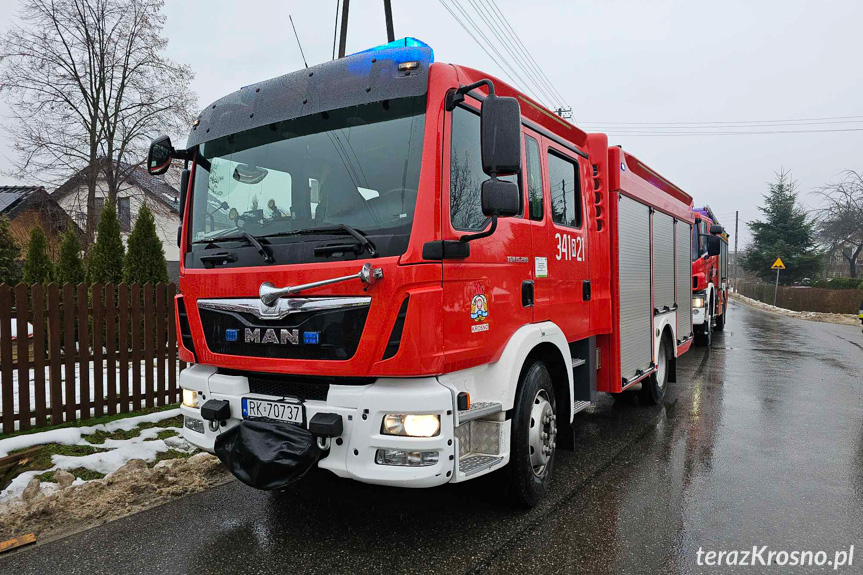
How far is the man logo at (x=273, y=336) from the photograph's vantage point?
3.17m

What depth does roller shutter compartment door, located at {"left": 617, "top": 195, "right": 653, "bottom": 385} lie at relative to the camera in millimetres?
5223

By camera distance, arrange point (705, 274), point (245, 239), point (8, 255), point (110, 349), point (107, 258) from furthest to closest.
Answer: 1. point (8, 255)
2. point (705, 274)
3. point (107, 258)
4. point (110, 349)
5. point (245, 239)

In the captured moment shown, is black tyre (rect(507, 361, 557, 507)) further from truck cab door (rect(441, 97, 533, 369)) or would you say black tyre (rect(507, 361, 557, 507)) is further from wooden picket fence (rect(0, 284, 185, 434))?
wooden picket fence (rect(0, 284, 185, 434))

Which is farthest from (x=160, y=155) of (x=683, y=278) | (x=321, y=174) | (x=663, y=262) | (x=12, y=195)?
(x=12, y=195)

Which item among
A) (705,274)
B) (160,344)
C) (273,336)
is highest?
(705,274)

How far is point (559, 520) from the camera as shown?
3576 mm

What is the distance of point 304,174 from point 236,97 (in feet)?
3.05

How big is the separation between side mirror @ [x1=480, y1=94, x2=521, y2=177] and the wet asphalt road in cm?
200

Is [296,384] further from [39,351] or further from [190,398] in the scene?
[39,351]

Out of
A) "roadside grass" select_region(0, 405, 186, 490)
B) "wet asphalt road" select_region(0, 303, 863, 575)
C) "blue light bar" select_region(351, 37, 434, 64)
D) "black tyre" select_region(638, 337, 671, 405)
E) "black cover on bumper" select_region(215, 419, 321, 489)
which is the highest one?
"blue light bar" select_region(351, 37, 434, 64)

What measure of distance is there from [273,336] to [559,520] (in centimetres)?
207

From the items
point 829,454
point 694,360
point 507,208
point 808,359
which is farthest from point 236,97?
point 808,359

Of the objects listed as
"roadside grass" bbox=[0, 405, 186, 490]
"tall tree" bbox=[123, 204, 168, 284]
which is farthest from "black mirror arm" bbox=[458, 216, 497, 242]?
"tall tree" bbox=[123, 204, 168, 284]

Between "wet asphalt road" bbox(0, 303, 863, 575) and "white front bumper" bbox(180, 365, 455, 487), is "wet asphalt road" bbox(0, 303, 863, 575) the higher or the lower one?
the lower one
